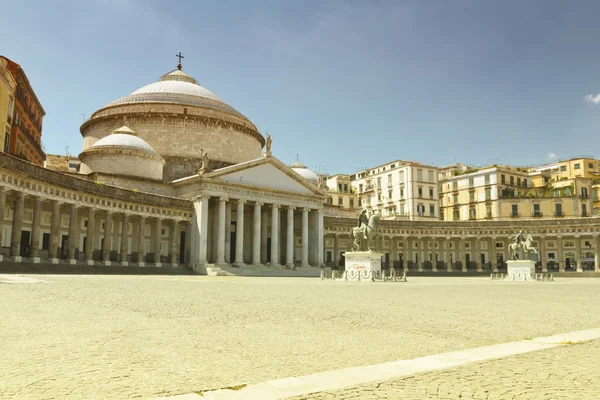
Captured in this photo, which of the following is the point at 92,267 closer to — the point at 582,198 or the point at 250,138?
the point at 250,138

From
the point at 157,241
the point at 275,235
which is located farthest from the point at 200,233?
the point at 275,235

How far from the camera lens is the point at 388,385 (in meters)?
6.16

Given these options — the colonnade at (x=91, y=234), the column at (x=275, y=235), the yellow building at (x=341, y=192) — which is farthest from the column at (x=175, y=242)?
the yellow building at (x=341, y=192)

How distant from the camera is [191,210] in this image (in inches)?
2207

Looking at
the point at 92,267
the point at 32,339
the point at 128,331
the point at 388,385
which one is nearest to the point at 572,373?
the point at 388,385

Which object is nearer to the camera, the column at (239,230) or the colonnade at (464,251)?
the column at (239,230)

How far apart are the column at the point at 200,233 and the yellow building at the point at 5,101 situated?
1967cm

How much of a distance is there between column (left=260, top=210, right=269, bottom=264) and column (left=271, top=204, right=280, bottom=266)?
64.3 inches

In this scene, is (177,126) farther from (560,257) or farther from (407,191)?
(560,257)

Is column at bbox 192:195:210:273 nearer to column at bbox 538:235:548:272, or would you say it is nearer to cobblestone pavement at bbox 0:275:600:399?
cobblestone pavement at bbox 0:275:600:399

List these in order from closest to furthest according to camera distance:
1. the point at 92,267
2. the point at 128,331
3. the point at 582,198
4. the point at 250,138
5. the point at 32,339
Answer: the point at 32,339, the point at 128,331, the point at 92,267, the point at 250,138, the point at 582,198

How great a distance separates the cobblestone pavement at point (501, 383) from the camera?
18.8 feet

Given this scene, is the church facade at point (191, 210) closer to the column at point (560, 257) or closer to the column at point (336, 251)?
the column at point (560, 257)

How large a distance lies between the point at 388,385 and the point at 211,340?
3861 mm
